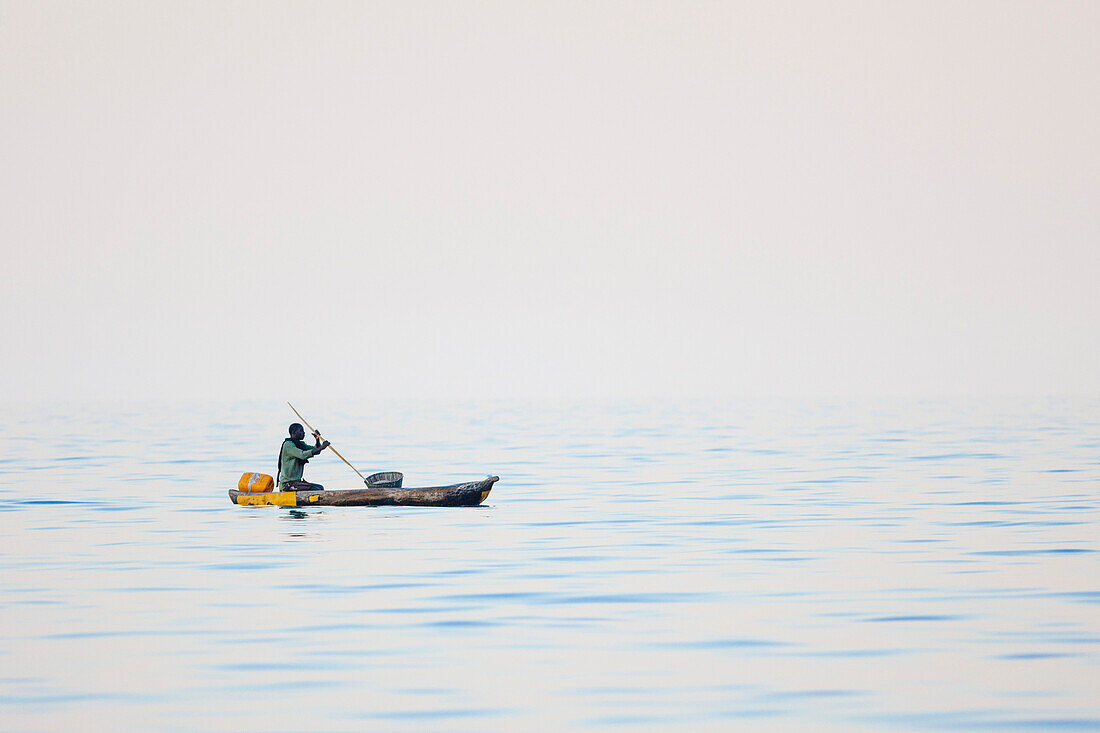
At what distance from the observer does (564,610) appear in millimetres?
15352

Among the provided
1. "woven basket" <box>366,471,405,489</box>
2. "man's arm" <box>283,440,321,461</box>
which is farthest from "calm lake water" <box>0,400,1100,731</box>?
"man's arm" <box>283,440,321,461</box>

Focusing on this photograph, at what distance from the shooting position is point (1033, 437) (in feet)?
185

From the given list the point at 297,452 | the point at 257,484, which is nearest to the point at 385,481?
the point at 297,452

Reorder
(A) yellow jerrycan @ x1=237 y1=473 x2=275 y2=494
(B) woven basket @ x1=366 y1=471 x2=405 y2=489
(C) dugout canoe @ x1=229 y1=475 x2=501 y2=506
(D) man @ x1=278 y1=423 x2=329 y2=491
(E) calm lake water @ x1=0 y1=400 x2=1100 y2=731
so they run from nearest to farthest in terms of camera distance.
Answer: (E) calm lake water @ x1=0 y1=400 x2=1100 y2=731 < (C) dugout canoe @ x1=229 y1=475 x2=501 y2=506 < (D) man @ x1=278 y1=423 x2=329 y2=491 < (B) woven basket @ x1=366 y1=471 x2=405 y2=489 < (A) yellow jerrycan @ x1=237 y1=473 x2=275 y2=494

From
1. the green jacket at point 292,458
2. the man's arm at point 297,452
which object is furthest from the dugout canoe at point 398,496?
the man's arm at point 297,452

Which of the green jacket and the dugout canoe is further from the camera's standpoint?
the green jacket

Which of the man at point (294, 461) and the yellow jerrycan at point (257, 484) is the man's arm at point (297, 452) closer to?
the man at point (294, 461)

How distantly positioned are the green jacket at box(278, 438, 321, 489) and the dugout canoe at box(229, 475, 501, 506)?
1.48ft

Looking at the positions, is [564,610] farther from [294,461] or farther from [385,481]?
[294,461]

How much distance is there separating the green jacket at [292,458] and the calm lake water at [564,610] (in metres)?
0.86

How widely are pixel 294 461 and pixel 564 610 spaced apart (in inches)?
488

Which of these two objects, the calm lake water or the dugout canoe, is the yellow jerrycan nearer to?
the calm lake water

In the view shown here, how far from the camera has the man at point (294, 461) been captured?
26.5 m

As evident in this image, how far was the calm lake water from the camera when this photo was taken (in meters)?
11.4
